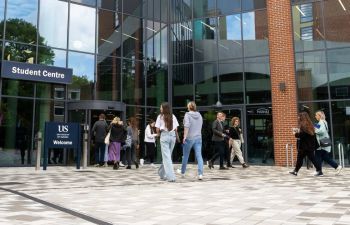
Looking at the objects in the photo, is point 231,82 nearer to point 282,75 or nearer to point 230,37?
point 230,37

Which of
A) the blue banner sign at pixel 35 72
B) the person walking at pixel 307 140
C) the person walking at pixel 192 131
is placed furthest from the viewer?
the blue banner sign at pixel 35 72

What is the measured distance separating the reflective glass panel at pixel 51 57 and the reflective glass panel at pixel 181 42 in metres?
5.30

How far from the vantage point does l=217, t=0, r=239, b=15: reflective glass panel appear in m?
16.8

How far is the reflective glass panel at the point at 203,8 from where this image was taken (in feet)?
57.2

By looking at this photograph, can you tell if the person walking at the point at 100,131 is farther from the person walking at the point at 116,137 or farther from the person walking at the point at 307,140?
the person walking at the point at 307,140

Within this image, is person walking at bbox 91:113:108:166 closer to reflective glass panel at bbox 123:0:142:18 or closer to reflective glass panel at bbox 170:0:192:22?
reflective glass panel at bbox 123:0:142:18

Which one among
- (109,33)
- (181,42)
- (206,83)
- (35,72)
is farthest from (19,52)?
(206,83)

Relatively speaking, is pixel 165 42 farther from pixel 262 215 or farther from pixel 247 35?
pixel 262 215

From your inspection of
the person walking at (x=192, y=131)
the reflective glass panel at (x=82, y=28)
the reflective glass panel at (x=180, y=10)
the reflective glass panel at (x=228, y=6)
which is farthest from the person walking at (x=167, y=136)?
the reflective glass panel at (x=180, y=10)

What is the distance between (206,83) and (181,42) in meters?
2.68

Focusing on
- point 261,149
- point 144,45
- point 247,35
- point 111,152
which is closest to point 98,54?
point 144,45

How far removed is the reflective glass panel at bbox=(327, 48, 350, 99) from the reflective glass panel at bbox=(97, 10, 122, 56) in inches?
349

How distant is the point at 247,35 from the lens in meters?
16.4

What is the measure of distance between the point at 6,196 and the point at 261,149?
1110cm
